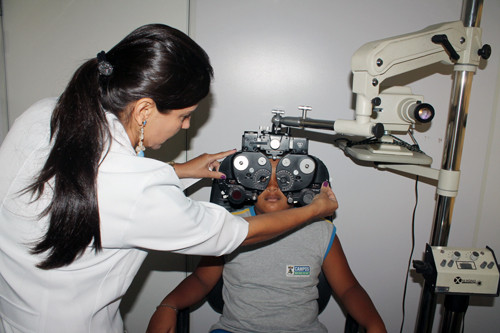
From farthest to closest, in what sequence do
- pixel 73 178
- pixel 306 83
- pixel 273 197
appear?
pixel 306 83 → pixel 273 197 → pixel 73 178

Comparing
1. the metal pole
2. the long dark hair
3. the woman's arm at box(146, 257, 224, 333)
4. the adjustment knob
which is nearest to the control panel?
the metal pole

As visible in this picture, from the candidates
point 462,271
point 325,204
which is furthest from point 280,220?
point 462,271

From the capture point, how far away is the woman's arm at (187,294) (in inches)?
50.3

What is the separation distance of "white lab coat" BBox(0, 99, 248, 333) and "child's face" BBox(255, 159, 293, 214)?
1.52 ft

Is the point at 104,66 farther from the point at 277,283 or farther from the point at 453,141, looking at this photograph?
the point at 453,141

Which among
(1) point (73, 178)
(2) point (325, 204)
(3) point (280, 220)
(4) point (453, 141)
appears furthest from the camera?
(4) point (453, 141)

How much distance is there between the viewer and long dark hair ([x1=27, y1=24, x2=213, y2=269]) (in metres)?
0.82

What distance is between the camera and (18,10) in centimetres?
159

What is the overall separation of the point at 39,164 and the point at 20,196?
3.6 inches

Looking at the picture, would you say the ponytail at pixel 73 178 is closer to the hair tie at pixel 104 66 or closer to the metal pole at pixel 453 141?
the hair tie at pixel 104 66

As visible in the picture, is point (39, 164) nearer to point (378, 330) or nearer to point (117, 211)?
point (117, 211)

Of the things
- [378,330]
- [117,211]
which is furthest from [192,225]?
[378,330]

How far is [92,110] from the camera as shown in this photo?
34.1 inches

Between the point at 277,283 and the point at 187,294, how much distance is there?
382 mm
